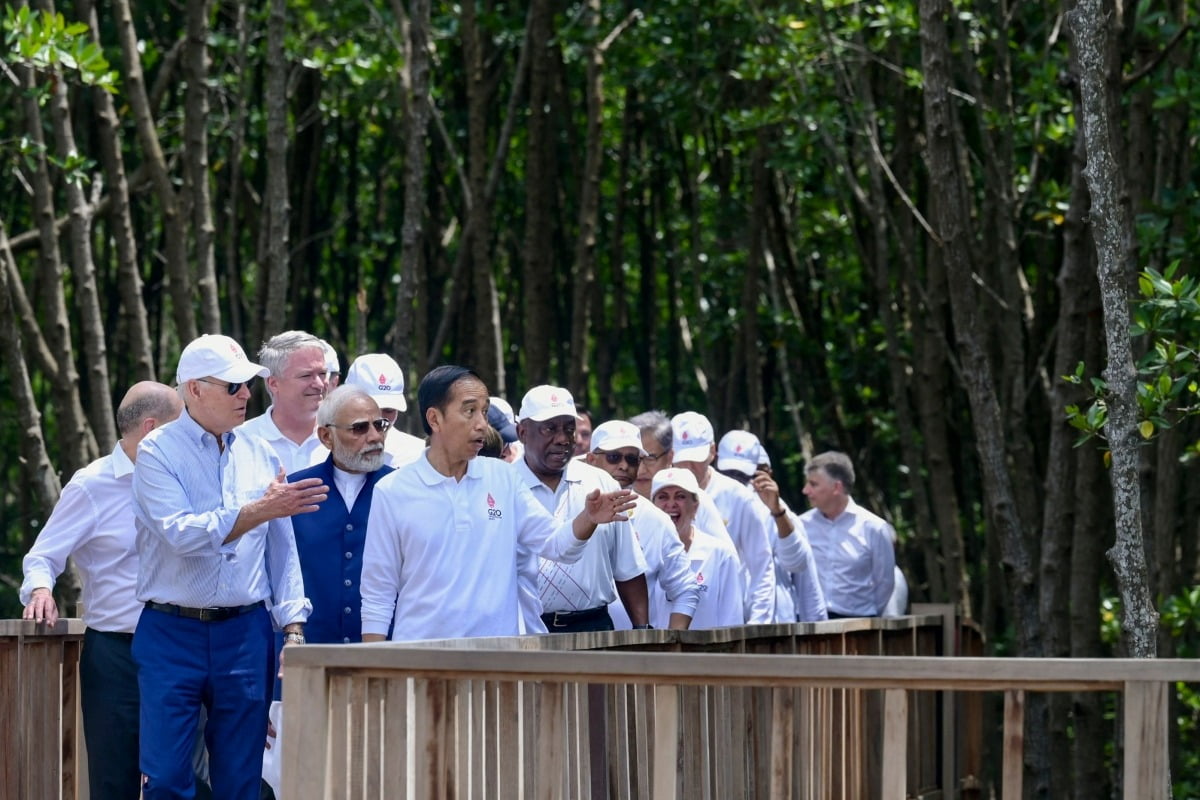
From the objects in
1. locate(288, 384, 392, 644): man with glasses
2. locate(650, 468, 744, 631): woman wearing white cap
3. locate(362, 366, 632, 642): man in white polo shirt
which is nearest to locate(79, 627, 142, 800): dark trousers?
locate(288, 384, 392, 644): man with glasses

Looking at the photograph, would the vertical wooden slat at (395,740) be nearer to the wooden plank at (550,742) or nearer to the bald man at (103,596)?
the wooden plank at (550,742)

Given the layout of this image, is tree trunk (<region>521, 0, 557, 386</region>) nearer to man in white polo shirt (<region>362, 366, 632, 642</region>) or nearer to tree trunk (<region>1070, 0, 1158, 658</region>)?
tree trunk (<region>1070, 0, 1158, 658</region>)

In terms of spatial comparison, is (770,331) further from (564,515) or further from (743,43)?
(564,515)

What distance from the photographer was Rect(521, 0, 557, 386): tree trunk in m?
14.2

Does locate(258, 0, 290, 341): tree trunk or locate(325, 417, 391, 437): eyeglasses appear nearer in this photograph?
Result: locate(325, 417, 391, 437): eyeglasses

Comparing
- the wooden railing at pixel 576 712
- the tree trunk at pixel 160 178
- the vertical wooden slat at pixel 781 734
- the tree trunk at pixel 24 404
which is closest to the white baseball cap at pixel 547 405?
the wooden railing at pixel 576 712

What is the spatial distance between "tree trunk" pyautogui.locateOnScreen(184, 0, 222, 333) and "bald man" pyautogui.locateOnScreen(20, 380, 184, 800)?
4641 mm

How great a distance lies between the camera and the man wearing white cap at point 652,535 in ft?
26.1

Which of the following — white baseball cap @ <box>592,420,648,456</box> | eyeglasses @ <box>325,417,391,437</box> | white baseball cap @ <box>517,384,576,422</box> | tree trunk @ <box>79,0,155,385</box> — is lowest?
white baseball cap @ <box>592,420,648,456</box>

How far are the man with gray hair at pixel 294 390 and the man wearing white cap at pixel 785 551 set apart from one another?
103 inches

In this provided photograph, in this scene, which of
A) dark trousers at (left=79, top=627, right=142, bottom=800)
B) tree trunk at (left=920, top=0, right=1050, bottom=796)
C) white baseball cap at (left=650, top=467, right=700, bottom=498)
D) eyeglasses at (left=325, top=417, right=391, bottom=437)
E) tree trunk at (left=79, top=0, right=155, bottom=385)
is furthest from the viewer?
tree trunk at (left=79, top=0, right=155, bottom=385)

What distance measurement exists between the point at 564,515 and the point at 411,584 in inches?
53.4

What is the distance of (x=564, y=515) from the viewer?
7324mm

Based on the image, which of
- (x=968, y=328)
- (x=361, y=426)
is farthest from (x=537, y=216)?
(x=361, y=426)
